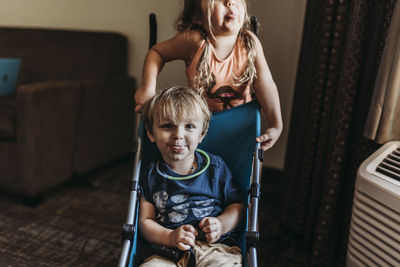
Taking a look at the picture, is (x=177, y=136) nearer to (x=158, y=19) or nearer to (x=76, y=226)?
(x=76, y=226)

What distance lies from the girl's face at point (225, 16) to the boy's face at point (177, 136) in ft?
1.13

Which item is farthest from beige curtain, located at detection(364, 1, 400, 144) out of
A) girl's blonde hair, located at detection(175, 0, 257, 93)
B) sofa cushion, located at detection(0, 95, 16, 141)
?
sofa cushion, located at detection(0, 95, 16, 141)

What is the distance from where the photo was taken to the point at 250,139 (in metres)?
1.35

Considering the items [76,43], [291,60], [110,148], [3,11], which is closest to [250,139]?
[291,60]

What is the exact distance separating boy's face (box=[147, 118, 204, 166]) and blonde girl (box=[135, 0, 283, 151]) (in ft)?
0.58

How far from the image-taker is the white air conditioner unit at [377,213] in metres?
1.18

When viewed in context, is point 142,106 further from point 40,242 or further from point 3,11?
point 3,11

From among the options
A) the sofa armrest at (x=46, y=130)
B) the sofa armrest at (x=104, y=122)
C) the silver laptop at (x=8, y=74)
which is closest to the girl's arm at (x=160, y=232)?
the sofa armrest at (x=46, y=130)

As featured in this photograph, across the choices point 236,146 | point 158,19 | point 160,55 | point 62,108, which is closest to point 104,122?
point 62,108

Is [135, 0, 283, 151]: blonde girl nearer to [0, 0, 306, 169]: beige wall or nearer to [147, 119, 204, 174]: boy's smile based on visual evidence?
[147, 119, 204, 174]: boy's smile

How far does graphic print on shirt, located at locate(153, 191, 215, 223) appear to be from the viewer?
1188 millimetres

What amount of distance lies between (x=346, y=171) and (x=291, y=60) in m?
0.90

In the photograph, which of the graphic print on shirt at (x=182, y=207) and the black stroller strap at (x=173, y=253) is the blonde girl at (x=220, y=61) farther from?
the black stroller strap at (x=173, y=253)

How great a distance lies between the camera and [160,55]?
1.41 metres
